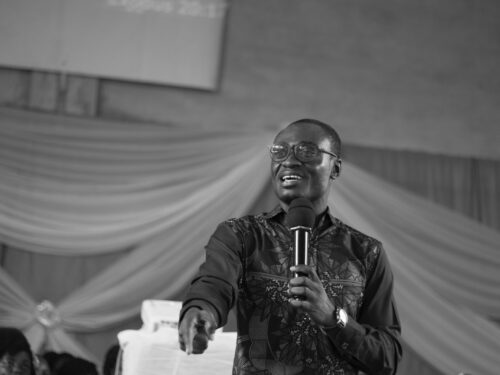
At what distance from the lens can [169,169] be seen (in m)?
6.39

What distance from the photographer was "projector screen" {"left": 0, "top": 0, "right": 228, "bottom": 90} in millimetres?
6492

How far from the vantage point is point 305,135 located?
188 centimetres

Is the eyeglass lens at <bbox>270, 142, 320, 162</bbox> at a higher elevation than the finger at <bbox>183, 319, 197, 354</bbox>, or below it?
higher

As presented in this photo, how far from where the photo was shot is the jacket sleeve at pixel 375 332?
1705 millimetres

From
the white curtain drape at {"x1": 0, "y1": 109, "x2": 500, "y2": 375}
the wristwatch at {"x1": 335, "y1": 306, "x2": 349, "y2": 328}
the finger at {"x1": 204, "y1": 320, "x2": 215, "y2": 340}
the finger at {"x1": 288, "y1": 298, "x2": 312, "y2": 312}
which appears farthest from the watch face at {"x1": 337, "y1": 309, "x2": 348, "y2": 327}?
the white curtain drape at {"x1": 0, "y1": 109, "x2": 500, "y2": 375}

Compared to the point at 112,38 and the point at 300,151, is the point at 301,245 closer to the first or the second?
the point at 300,151

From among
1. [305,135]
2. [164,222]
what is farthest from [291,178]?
[164,222]

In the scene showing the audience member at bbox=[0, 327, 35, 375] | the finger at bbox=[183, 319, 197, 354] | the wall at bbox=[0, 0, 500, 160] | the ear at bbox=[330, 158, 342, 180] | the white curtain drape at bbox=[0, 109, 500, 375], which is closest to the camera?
the finger at bbox=[183, 319, 197, 354]

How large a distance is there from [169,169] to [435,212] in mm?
2216

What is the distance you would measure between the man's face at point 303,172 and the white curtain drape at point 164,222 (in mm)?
4316

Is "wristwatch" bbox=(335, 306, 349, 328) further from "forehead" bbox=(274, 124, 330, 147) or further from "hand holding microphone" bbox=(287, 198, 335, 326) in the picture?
"forehead" bbox=(274, 124, 330, 147)

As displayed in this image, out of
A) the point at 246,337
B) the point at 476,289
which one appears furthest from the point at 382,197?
the point at 246,337

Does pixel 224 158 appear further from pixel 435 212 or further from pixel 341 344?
pixel 341 344

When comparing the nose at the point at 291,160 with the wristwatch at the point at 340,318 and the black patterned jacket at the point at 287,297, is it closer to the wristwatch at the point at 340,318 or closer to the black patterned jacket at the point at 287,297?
the black patterned jacket at the point at 287,297
